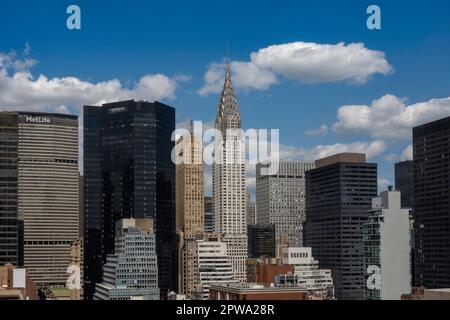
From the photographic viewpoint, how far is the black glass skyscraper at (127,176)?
77.1 m

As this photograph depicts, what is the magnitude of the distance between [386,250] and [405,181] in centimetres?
2316

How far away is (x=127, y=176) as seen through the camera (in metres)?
81.2

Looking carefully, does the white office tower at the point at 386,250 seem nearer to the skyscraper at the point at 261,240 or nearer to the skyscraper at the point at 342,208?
the skyscraper at the point at 342,208

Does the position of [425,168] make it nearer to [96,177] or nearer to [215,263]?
[215,263]

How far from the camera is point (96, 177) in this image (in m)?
86.8

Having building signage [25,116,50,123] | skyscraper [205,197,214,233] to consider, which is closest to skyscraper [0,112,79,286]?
building signage [25,116,50,123]

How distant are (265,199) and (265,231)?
5.80 meters

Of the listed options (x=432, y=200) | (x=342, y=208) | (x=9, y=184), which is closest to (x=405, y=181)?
(x=432, y=200)

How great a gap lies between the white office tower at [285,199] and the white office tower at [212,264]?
21940 mm

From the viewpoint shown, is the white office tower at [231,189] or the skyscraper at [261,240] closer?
the white office tower at [231,189]

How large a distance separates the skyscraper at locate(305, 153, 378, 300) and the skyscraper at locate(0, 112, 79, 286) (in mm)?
29332

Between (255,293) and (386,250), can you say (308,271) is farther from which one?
(255,293)

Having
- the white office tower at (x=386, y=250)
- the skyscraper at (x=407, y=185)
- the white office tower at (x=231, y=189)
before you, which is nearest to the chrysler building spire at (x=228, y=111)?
the white office tower at (x=231, y=189)
